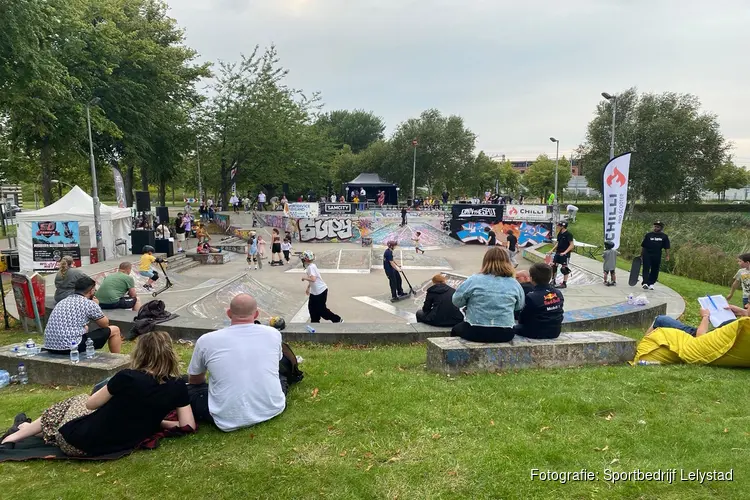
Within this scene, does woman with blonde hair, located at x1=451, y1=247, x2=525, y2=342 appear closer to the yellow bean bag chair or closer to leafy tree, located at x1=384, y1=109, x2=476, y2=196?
the yellow bean bag chair

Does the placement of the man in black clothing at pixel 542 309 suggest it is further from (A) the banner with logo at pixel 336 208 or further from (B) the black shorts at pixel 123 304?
(A) the banner with logo at pixel 336 208

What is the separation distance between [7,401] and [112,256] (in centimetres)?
1623

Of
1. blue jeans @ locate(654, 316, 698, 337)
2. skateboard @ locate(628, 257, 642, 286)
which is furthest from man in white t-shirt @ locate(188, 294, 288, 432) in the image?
skateboard @ locate(628, 257, 642, 286)

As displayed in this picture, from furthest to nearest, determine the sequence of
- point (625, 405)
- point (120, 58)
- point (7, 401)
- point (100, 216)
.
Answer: point (120, 58) → point (100, 216) → point (7, 401) → point (625, 405)

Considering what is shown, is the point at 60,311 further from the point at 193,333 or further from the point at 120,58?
the point at 120,58

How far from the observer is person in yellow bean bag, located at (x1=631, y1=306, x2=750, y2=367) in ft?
15.7

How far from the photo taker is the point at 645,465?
2.90m

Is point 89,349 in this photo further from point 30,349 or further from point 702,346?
point 702,346

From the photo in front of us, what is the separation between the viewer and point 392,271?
41.1 feet

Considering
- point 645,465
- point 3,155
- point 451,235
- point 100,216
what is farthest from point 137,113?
point 645,465

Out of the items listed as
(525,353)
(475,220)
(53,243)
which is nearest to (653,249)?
(525,353)

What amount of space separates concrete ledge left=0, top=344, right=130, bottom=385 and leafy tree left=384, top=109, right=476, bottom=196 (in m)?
48.7

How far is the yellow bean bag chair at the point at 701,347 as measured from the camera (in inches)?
188

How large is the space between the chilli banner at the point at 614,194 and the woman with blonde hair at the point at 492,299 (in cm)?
951
